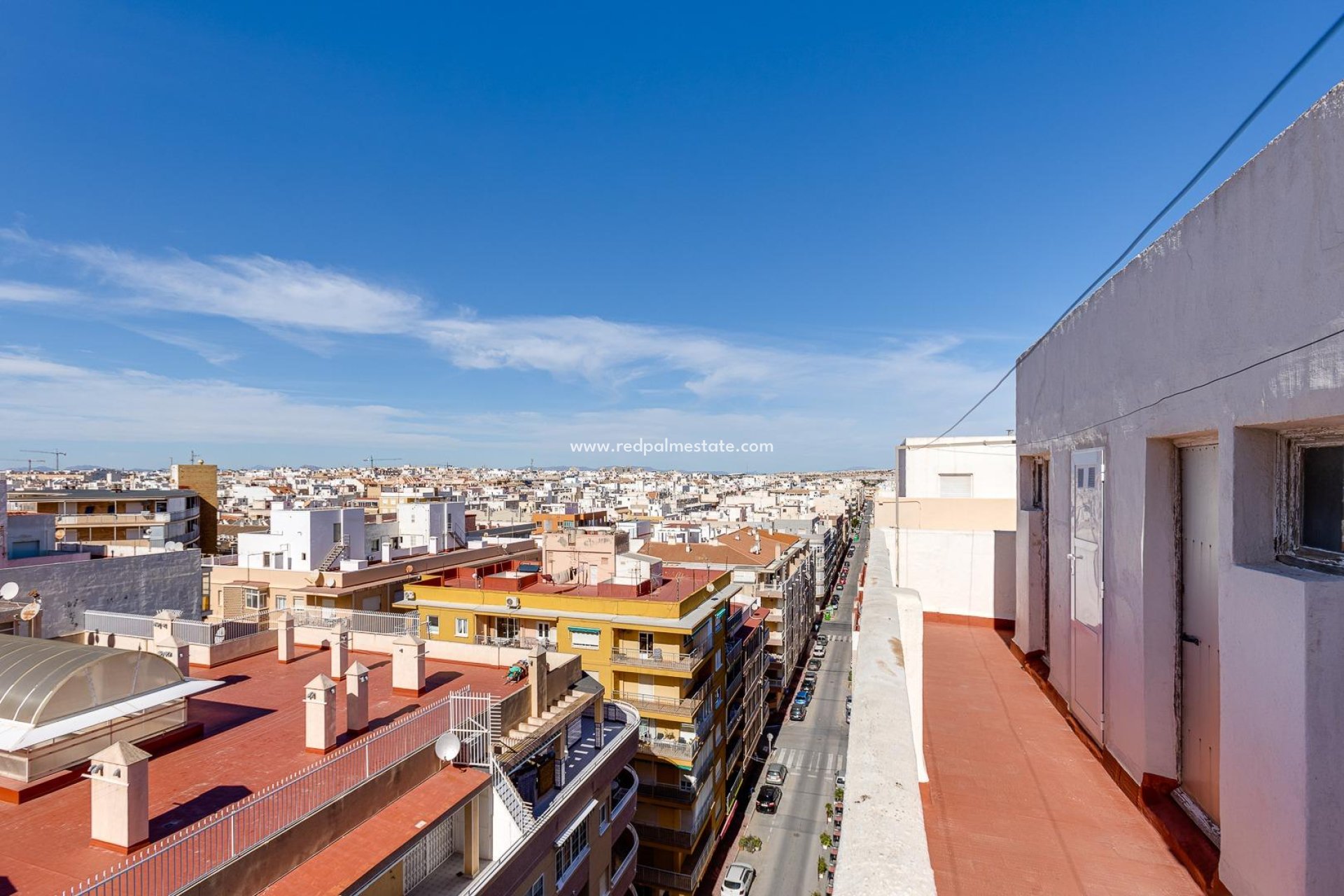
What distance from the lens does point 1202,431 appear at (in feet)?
8.24

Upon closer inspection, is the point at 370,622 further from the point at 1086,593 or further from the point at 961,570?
the point at 1086,593

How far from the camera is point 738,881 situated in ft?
65.5

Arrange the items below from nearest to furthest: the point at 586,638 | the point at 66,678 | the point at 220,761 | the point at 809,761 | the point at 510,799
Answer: the point at 66,678, the point at 220,761, the point at 510,799, the point at 586,638, the point at 809,761

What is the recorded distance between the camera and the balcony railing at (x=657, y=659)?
18500 mm

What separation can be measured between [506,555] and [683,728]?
623 inches

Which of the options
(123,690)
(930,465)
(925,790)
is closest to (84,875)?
(123,690)

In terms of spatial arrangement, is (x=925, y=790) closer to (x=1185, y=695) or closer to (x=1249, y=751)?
(x=1185, y=695)

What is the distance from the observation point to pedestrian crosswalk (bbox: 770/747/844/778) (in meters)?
28.3

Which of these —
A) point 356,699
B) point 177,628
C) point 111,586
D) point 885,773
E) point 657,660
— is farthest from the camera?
point 657,660

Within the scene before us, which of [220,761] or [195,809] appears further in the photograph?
[220,761]

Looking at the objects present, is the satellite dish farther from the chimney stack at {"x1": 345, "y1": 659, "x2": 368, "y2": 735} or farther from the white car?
the white car

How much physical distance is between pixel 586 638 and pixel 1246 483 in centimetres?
1831

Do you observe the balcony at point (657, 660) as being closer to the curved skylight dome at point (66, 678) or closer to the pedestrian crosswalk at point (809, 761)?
the curved skylight dome at point (66, 678)

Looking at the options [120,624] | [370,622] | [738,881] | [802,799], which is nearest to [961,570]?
[370,622]
